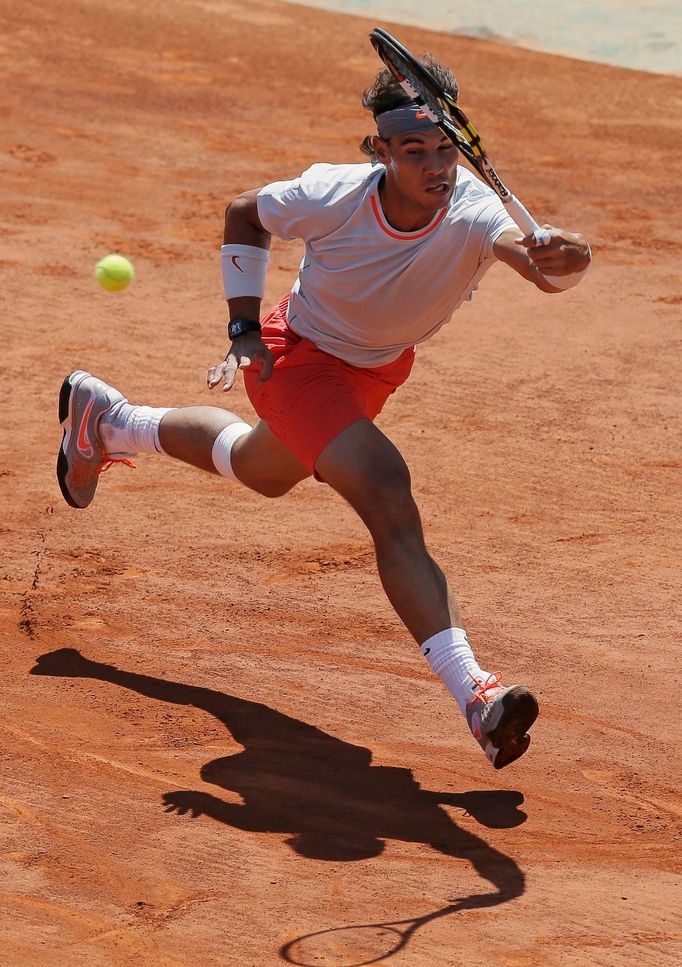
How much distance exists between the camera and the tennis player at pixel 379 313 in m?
4.05

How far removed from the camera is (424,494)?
6207 millimetres

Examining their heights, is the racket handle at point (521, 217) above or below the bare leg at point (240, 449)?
above

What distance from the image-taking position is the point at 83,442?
5484 millimetres

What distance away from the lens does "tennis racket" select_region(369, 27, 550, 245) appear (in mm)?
4094

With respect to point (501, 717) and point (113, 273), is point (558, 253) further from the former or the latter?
point (113, 273)

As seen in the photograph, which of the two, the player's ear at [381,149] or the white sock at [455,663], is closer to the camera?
the white sock at [455,663]

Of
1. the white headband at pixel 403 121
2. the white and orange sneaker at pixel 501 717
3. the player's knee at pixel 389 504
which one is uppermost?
the white headband at pixel 403 121

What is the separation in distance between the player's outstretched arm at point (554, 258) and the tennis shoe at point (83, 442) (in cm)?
194

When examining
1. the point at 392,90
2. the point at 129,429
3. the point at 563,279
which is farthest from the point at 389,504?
the point at 129,429

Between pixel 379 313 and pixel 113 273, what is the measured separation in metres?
3.23

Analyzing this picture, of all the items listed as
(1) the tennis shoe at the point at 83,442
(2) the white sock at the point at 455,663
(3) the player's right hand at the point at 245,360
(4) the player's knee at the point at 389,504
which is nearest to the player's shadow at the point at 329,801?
(2) the white sock at the point at 455,663

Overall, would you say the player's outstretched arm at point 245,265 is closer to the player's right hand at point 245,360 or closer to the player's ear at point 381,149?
the player's right hand at point 245,360

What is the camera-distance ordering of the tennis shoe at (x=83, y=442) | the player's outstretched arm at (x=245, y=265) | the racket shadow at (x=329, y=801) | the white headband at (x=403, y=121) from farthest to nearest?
the tennis shoe at (x=83, y=442) → the player's outstretched arm at (x=245, y=265) → the white headband at (x=403, y=121) → the racket shadow at (x=329, y=801)

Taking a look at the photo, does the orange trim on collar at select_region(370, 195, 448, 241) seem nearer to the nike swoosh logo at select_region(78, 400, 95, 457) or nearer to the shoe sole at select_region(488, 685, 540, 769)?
the shoe sole at select_region(488, 685, 540, 769)
